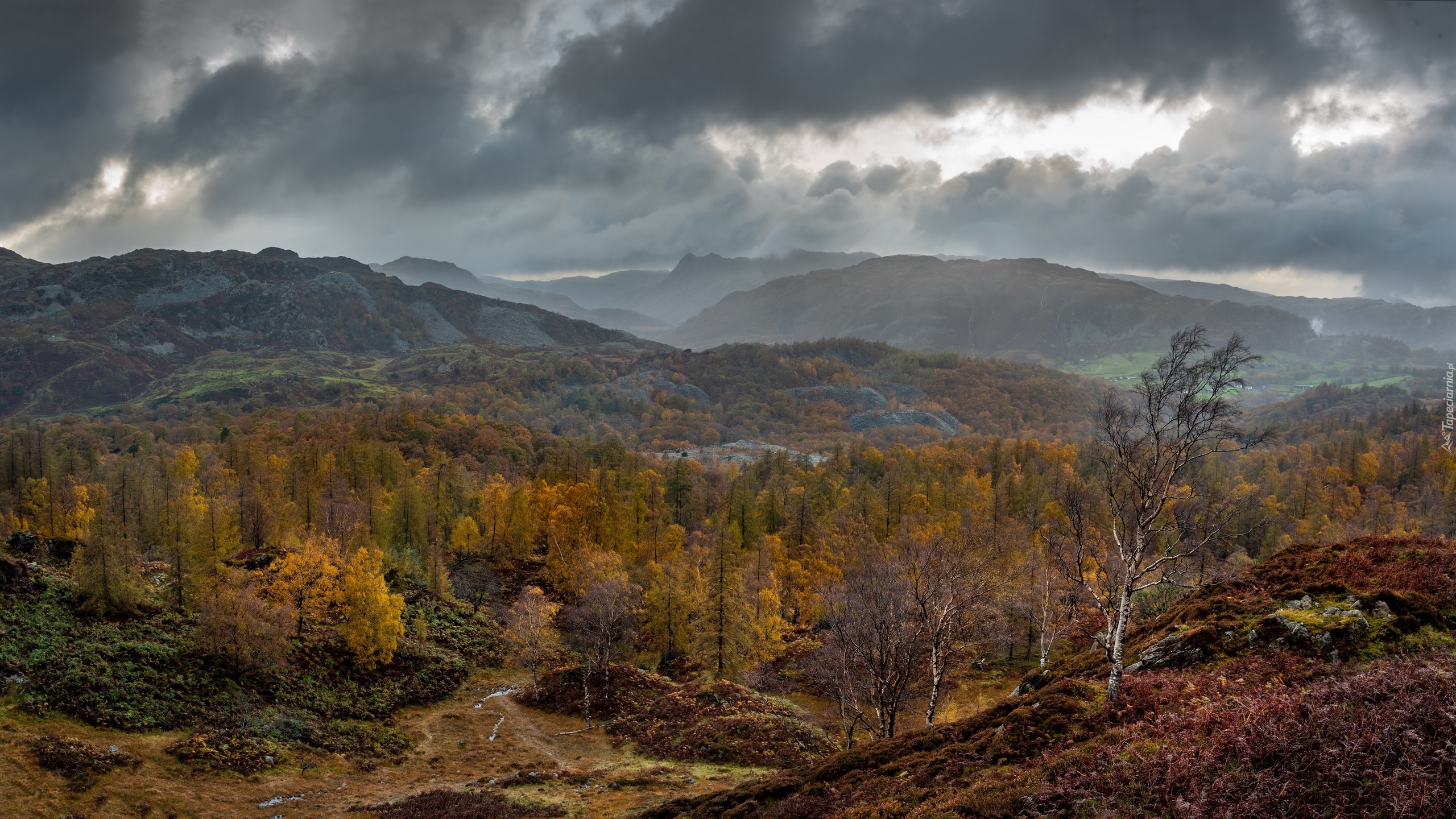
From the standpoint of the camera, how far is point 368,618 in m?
46.6

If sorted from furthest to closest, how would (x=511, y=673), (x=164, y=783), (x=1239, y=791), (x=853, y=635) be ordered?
(x=511, y=673) < (x=853, y=635) < (x=164, y=783) < (x=1239, y=791)

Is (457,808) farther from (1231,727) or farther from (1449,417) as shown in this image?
(1449,417)

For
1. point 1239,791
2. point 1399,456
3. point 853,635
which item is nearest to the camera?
point 1239,791

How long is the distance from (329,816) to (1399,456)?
559 ft

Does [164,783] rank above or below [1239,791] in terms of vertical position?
below

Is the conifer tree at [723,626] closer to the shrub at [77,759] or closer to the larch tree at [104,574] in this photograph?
the shrub at [77,759]

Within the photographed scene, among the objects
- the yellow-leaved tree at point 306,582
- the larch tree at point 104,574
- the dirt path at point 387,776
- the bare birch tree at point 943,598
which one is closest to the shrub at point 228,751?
the dirt path at point 387,776

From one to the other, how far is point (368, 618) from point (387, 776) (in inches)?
603

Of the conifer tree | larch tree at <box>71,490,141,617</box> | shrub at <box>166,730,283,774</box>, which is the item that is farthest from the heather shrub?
larch tree at <box>71,490,141,617</box>

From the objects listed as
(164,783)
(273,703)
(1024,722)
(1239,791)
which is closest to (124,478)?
(273,703)

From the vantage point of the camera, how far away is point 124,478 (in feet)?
198

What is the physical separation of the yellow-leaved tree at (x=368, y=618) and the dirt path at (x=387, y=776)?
5587 mm

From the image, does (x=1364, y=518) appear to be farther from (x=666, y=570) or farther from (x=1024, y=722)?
(x=1024, y=722)

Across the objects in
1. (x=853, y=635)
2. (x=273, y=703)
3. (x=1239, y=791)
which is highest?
(x=1239, y=791)
